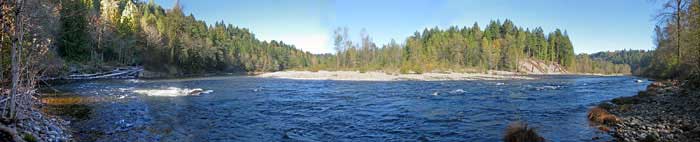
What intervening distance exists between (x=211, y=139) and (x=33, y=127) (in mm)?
4032

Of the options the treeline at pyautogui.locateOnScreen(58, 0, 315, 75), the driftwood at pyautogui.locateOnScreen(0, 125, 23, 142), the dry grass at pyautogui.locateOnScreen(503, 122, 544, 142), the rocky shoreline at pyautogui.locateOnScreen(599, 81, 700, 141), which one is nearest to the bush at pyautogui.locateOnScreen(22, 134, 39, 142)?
the driftwood at pyautogui.locateOnScreen(0, 125, 23, 142)

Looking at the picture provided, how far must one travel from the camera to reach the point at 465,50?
10438 centimetres

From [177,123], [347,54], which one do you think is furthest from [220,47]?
[177,123]

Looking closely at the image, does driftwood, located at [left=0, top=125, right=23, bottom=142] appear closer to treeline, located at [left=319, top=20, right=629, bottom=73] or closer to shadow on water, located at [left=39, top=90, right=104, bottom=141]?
shadow on water, located at [left=39, top=90, right=104, bottom=141]

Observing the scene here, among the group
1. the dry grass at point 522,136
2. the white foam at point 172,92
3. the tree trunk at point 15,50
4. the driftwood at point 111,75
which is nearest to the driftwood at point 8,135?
the tree trunk at point 15,50

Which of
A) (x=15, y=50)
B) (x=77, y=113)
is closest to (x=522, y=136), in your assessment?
(x=15, y=50)

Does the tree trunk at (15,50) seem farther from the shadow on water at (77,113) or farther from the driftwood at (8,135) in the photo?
the shadow on water at (77,113)

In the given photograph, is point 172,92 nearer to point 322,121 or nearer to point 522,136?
point 322,121

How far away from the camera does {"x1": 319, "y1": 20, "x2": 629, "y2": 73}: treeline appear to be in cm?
9976

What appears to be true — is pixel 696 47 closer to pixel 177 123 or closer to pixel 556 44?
pixel 177 123

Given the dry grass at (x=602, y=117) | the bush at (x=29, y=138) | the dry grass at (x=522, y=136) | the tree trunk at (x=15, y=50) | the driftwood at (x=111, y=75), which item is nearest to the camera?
the bush at (x=29, y=138)

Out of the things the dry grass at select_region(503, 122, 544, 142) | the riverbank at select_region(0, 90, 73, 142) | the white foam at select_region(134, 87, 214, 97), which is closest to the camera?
the riverbank at select_region(0, 90, 73, 142)

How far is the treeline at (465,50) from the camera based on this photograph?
327 feet

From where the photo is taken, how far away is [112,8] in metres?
80.4
